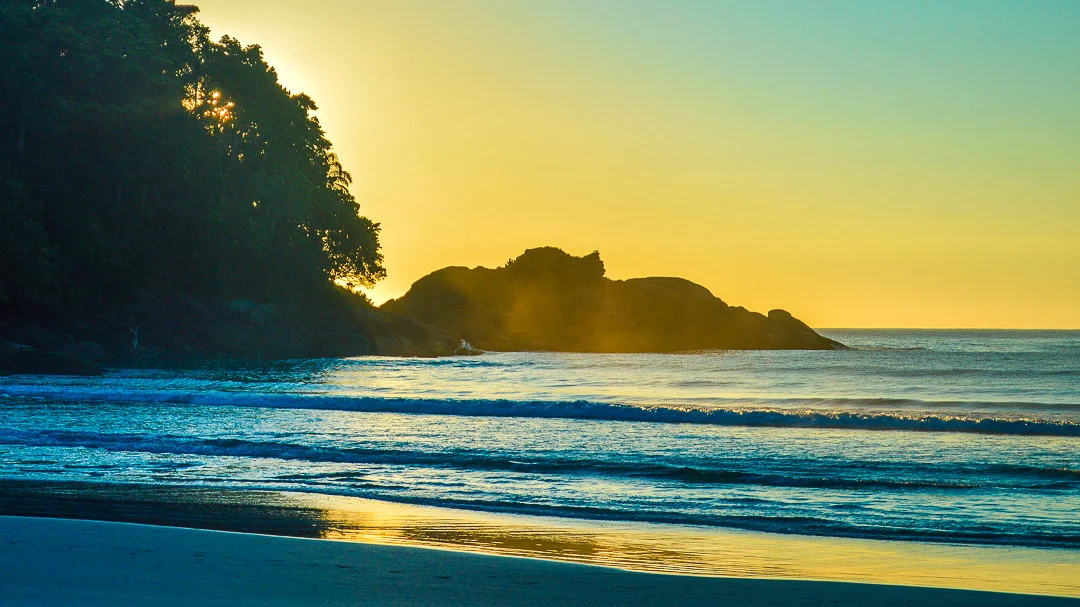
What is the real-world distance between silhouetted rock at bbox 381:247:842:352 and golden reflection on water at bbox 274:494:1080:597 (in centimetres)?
9736

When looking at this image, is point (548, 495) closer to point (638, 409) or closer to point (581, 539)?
point (581, 539)

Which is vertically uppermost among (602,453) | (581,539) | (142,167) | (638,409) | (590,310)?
(142,167)

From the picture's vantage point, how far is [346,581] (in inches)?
280

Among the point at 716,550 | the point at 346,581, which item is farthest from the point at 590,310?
the point at 346,581

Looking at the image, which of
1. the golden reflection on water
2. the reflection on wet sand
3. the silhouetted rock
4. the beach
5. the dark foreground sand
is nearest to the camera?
the dark foreground sand

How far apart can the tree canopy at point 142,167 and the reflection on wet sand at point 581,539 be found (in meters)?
36.2

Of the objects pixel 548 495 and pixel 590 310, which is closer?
pixel 548 495

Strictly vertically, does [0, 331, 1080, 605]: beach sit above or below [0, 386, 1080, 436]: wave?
below

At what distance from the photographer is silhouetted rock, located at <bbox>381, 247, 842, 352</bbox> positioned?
111m

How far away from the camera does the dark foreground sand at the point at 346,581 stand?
662cm

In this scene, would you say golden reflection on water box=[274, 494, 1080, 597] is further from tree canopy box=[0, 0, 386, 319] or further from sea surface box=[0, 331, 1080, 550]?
tree canopy box=[0, 0, 386, 319]

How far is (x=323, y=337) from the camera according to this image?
5978 cm

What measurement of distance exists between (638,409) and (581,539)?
15198mm

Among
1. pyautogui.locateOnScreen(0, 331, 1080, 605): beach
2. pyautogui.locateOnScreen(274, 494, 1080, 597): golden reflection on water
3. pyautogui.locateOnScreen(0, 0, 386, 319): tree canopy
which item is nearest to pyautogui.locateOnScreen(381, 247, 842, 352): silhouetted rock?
pyautogui.locateOnScreen(0, 0, 386, 319): tree canopy
